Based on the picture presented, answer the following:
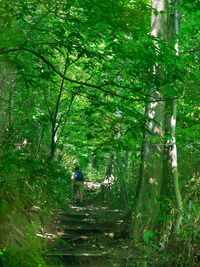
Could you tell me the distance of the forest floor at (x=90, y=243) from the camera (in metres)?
7.68

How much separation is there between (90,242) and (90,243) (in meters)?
0.10

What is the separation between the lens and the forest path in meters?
7.70

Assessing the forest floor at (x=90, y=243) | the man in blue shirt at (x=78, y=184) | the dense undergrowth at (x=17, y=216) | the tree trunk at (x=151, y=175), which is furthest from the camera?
the man in blue shirt at (x=78, y=184)

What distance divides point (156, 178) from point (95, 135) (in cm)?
482

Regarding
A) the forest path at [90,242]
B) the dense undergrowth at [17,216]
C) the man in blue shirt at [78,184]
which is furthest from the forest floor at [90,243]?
the man in blue shirt at [78,184]

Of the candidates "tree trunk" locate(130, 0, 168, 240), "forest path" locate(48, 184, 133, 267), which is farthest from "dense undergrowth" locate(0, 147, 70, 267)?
"tree trunk" locate(130, 0, 168, 240)

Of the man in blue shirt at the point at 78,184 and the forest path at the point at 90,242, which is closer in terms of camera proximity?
the forest path at the point at 90,242

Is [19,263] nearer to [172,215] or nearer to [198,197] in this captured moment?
[198,197]

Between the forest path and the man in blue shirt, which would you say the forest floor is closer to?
the forest path

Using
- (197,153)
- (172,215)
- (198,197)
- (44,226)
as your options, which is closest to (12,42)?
(198,197)

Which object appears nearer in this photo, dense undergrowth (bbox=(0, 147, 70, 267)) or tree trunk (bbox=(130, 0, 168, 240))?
dense undergrowth (bbox=(0, 147, 70, 267))

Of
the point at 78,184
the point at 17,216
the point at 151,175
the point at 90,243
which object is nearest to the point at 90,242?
the point at 90,243

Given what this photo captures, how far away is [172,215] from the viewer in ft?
25.6

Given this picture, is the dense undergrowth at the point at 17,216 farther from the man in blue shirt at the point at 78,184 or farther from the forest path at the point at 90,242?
the man in blue shirt at the point at 78,184
